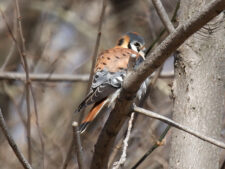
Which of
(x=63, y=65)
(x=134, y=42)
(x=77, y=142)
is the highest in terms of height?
(x=134, y=42)

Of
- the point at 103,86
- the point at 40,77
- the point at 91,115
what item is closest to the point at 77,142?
the point at 91,115

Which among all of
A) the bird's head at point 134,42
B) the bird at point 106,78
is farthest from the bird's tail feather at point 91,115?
the bird's head at point 134,42

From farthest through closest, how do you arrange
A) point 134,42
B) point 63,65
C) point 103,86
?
1. point 63,65
2. point 134,42
3. point 103,86

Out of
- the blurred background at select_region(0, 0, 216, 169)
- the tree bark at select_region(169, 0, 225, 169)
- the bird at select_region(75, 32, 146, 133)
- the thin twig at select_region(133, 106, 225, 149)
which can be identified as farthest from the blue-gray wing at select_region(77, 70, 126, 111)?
the thin twig at select_region(133, 106, 225, 149)

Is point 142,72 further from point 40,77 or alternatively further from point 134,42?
point 40,77

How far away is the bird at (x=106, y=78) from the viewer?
264cm

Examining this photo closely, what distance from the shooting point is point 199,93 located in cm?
201

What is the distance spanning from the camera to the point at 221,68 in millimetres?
2053

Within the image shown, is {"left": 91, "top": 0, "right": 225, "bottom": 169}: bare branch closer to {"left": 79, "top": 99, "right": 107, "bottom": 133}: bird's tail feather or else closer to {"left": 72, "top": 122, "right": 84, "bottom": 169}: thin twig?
{"left": 72, "top": 122, "right": 84, "bottom": 169}: thin twig

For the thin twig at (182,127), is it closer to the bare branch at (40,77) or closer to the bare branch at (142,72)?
the bare branch at (142,72)

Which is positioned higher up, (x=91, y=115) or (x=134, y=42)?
(x=134, y=42)

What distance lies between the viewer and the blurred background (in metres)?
3.50

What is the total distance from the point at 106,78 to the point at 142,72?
53.1 inches

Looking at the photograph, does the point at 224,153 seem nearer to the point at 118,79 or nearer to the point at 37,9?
the point at 118,79
